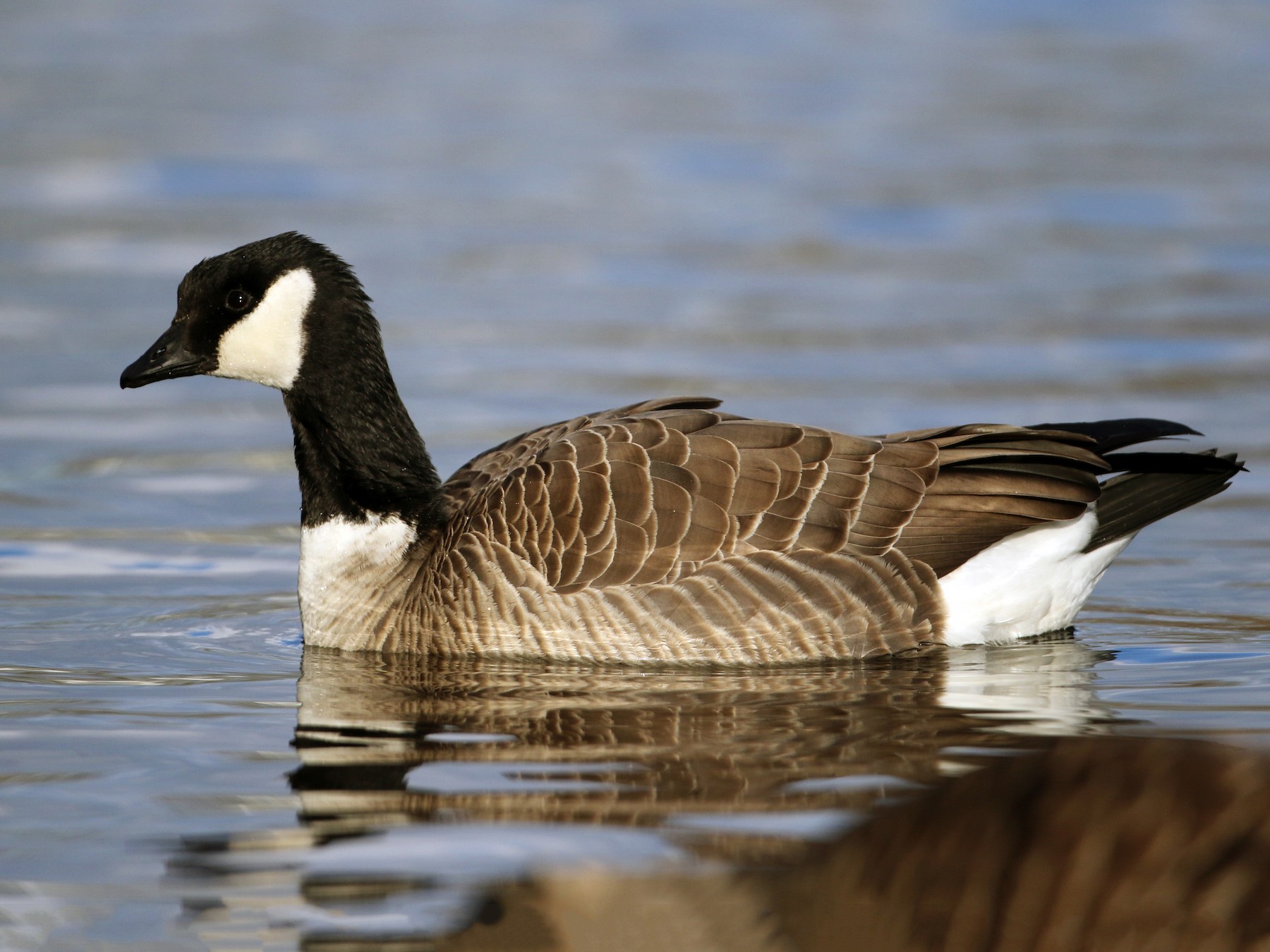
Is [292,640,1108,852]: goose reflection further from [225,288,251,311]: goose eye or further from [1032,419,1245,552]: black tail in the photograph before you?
[225,288,251,311]: goose eye

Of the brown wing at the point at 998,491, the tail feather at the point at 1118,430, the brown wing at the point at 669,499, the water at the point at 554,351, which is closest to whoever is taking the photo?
the water at the point at 554,351

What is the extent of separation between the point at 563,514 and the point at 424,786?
1.93m

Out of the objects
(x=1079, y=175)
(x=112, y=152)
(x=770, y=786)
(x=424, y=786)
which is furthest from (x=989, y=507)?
(x=112, y=152)

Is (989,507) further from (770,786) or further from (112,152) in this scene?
(112,152)

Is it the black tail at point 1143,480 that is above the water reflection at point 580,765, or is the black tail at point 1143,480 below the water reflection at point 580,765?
above

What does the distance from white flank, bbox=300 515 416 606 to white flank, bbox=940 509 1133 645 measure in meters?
2.42

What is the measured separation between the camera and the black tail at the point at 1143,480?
827 cm

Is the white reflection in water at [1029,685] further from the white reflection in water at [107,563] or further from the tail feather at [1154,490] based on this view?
the white reflection in water at [107,563]

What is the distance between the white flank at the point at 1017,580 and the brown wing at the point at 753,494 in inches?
4.1

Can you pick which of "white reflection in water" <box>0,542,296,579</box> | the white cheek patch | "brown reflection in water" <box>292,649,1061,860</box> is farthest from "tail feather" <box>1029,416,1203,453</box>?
"white reflection in water" <box>0,542,296,579</box>

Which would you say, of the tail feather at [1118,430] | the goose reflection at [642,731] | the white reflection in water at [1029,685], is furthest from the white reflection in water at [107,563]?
the tail feather at [1118,430]

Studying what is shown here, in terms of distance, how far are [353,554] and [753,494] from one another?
1.85 m

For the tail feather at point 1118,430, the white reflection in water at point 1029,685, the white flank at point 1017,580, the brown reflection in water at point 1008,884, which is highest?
the tail feather at point 1118,430

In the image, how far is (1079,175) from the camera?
65.5 ft
